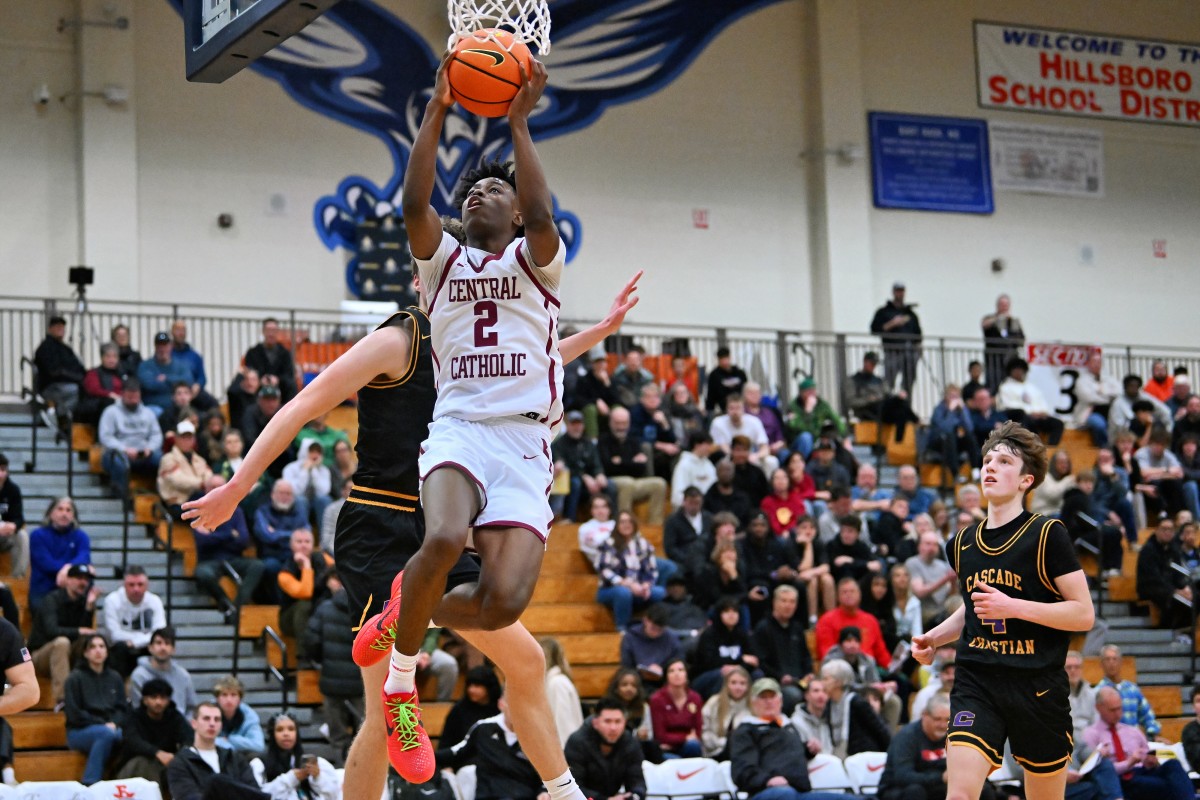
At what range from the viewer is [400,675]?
634 centimetres

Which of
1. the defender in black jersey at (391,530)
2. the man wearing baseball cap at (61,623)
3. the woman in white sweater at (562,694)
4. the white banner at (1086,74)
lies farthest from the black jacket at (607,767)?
the white banner at (1086,74)

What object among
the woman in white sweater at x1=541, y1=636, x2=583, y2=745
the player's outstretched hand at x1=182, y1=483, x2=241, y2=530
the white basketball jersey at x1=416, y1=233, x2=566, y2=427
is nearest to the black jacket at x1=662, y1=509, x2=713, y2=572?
the woman in white sweater at x1=541, y1=636, x2=583, y2=745

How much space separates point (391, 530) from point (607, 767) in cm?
649

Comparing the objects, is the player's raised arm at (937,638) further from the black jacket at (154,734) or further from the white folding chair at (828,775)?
the black jacket at (154,734)

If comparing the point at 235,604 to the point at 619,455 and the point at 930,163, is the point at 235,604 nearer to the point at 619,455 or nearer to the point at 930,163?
the point at 619,455

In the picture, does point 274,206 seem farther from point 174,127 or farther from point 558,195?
point 558,195

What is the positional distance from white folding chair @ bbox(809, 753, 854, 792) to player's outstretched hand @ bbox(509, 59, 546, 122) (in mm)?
8773

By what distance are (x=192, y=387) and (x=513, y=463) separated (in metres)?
12.7

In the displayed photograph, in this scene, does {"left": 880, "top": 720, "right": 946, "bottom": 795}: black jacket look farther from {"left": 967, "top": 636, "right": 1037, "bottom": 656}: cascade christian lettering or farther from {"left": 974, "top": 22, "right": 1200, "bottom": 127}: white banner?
{"left": 974, "top": 22, "right": 1200, "bottom": 127}: white banner

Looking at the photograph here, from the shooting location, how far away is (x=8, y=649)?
7777 millimetres

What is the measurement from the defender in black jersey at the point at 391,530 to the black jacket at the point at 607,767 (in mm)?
6157

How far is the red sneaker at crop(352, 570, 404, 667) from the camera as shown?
652 cm

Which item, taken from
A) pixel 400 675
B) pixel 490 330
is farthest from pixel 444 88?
pixel 400 675

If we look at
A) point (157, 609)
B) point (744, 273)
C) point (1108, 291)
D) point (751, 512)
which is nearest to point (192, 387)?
point (157, 609)
